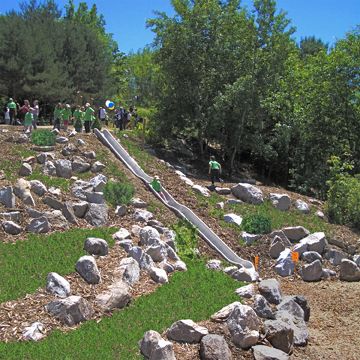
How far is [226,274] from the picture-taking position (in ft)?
41.3

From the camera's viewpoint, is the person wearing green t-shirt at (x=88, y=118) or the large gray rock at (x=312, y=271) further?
the person wearing green t-shirt at (x=88, y=118)

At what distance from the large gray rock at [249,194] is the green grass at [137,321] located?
6202 mm

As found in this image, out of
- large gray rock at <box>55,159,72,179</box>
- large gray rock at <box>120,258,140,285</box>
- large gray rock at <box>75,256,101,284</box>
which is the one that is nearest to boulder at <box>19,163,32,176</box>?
large gray rock at <box>55,159,72,179</box>

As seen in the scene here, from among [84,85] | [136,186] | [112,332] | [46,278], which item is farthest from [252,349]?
[84,85]

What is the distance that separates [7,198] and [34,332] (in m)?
5.37

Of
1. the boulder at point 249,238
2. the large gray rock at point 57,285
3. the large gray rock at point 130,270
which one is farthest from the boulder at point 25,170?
the large gray rock at point 57,285

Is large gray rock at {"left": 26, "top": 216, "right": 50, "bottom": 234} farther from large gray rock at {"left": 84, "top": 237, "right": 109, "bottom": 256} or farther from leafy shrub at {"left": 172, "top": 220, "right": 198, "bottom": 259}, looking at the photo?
leafy shrub at {"left": 172, "top": 220, "right": 198, "bottom": 259}

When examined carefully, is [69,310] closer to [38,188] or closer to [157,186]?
[38,188]

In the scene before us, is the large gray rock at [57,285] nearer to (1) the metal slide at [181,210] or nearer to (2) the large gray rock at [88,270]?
(2) the large gray rock at [88,270]

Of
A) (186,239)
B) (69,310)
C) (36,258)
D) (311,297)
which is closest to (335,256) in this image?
(311,297)

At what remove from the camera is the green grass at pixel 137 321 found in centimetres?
778

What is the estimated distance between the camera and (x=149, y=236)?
12641 mm

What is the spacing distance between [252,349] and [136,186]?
337 inches

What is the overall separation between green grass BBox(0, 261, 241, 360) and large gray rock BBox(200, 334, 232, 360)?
805 mm
